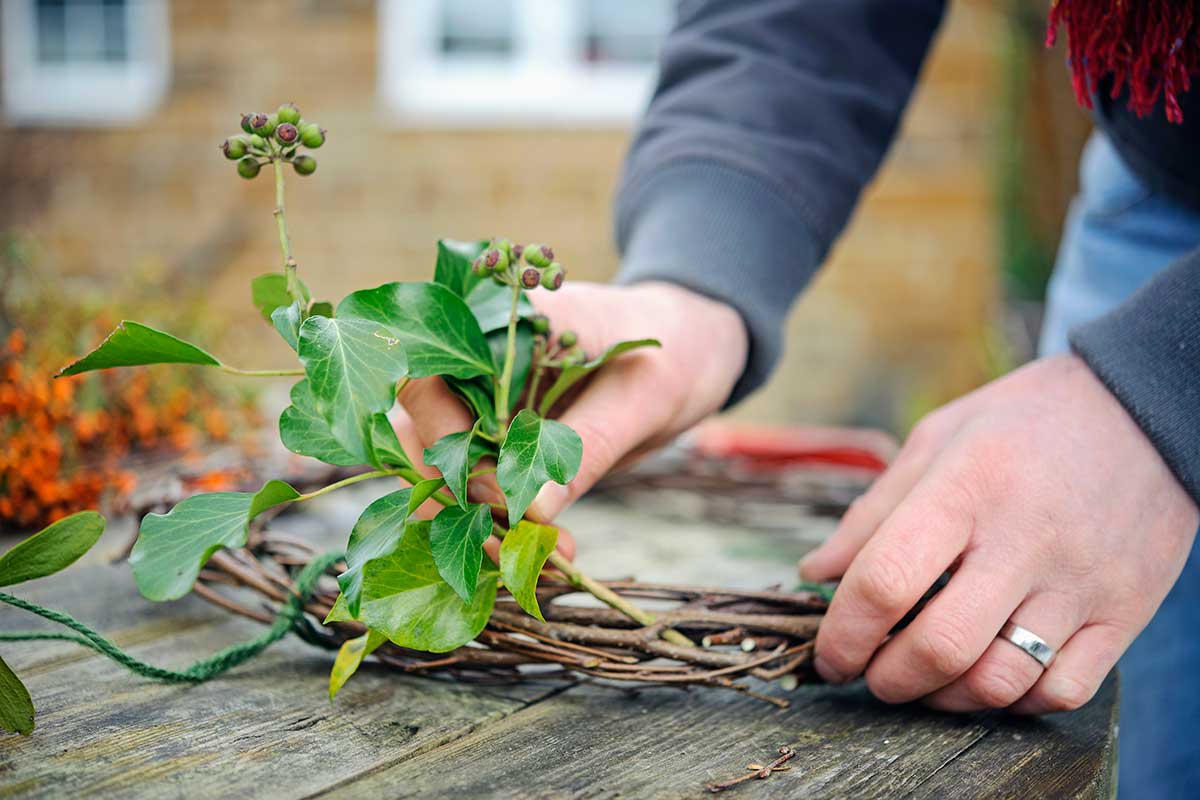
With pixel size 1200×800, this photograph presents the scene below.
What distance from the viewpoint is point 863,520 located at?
0.84 meters

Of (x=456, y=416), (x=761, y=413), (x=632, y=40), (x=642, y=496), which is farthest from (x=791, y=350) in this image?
(x=456, y=416)

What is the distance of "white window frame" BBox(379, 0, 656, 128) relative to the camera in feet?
17.4

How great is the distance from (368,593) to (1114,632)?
0.54 m

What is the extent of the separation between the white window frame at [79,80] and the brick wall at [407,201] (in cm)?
13

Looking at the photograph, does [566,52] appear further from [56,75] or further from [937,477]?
[937,477]

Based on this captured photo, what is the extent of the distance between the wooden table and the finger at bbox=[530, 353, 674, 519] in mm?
174

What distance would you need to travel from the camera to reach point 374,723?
68cm

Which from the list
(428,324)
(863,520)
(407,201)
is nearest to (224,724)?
(428,324)

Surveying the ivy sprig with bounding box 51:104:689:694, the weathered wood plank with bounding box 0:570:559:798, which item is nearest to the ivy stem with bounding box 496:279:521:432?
the ivy sprig with bounding box 51:104:689:694

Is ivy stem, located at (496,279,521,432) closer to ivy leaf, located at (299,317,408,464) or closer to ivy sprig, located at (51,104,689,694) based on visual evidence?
ivy sprig, located at (51,104,689,694)

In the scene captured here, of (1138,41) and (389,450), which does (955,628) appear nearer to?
(389,450)

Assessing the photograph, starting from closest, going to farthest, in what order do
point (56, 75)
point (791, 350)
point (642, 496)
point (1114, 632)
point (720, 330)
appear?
point (1114, 632)
point (720, 330)
point (642, 496)
point (791, 350)
point (56, 75)

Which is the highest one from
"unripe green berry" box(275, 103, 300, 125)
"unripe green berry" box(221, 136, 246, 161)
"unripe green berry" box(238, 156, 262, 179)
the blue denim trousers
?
"unripe green berry" box(275, 103, 300, 125)

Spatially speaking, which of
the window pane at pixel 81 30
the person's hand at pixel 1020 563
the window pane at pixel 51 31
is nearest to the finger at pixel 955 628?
the person's hand at pixel 1020 563
